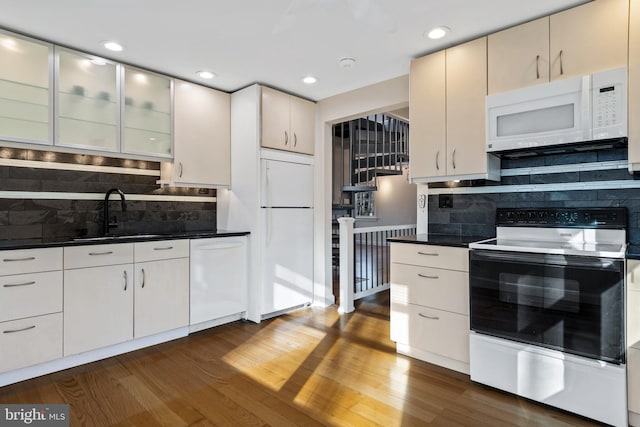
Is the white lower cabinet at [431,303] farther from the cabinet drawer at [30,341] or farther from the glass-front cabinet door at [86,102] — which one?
the glass-front cabinet door at [86,102]

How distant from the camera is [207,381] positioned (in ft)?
7.69

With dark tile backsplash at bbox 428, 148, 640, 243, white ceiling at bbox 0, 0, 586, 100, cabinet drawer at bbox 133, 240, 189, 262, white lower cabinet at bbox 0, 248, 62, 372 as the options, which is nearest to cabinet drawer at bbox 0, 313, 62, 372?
white lower cabinet at bbox 0, 248, 62, 372

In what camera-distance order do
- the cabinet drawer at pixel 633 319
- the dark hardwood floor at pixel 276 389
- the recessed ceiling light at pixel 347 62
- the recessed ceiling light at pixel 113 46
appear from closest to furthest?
the cabinet drawer at pixel 633 319, the dark hardwood floor at pixel 276 389, the recessed ceiling light at pixel 113 46, the recessed ceiling light at pixel 347 62

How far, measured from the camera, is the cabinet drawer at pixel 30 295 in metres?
2.26

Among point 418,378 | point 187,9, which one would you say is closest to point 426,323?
point 418,378

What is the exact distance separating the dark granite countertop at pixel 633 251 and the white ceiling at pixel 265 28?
1526 millimetres

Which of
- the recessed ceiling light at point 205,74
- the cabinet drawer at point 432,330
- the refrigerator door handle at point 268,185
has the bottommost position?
the cabinet drawer at point 432,330

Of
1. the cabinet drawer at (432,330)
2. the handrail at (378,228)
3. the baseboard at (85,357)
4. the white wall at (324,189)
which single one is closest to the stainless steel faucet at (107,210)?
the baseboard at (85,357)

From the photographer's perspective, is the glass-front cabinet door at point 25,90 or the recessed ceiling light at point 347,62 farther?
the recessed ceiling light at point 347,62

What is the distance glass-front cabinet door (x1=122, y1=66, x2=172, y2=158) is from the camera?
309cm

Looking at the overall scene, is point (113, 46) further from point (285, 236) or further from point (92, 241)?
point (285, 236)

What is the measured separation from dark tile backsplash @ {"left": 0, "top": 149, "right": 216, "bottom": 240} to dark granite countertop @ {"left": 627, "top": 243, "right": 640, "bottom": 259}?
3.59 meters

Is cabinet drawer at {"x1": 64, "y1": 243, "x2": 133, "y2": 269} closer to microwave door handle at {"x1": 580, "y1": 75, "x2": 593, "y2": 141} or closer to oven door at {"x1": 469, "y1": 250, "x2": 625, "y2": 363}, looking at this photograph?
oven door at {"x1": 469, "y1": 250, "x2": 625, "y2": 363}

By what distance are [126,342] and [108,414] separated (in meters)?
0.94
